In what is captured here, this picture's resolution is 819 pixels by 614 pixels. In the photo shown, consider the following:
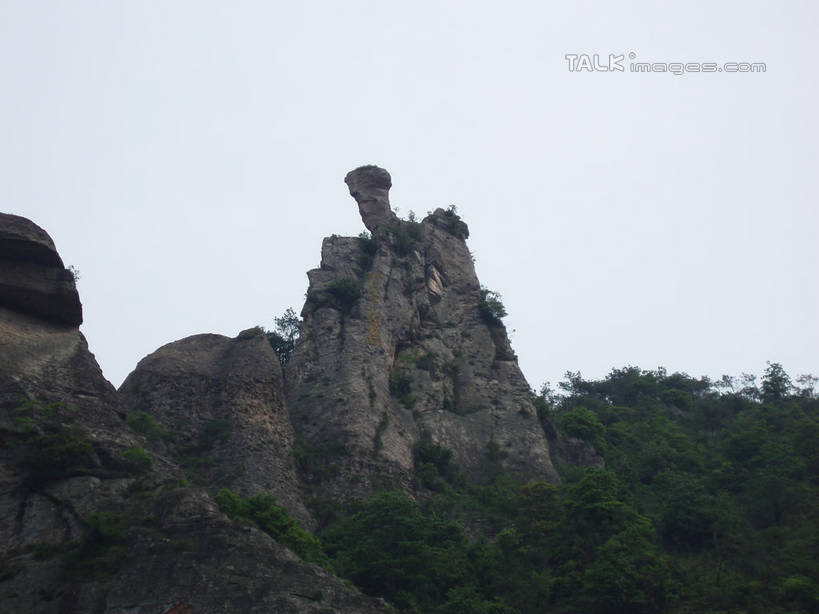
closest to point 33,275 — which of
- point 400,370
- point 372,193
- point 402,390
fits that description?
point 402,390

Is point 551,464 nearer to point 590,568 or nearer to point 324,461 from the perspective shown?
point 324,461

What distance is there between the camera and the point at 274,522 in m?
28.0

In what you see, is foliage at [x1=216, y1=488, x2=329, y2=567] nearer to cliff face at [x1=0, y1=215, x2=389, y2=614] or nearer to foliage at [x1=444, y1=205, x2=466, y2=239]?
cliff face at [x1=0, y1=215, x2=389, y2=614]

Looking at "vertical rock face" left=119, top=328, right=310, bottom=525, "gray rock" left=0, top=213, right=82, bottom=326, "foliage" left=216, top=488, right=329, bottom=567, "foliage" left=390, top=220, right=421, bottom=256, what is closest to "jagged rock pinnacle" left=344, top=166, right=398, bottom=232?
"foliage" left=390, top=220, right=421, bottom=256

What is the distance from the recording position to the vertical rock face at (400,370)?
4084 cm

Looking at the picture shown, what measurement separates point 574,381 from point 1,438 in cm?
6156

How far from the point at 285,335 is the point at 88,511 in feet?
105

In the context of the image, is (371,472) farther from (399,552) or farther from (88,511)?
(88,511)

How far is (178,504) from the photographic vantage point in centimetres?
2261

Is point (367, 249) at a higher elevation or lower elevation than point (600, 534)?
higher

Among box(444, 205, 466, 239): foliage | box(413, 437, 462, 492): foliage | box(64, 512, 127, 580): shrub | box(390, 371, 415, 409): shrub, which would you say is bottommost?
box(64, 512, 127, 580): shrub

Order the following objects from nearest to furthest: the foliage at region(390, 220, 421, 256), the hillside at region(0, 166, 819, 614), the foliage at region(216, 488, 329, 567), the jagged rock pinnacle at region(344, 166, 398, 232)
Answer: the hillside at region(0, 166, 819, 614) < the foliage at region(216, 488, 329, 567) < the foliage at region(390, 220, 421, 256) < the jagged rock pinnacle at region(344, 166, 398, 232)

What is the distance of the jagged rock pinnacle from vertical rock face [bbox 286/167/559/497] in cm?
55

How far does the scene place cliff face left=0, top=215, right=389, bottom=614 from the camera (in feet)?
66.6
